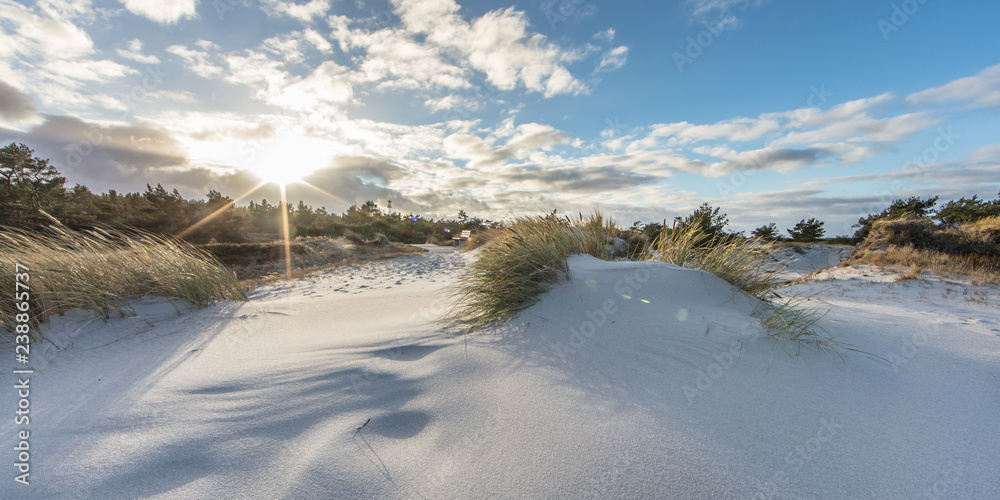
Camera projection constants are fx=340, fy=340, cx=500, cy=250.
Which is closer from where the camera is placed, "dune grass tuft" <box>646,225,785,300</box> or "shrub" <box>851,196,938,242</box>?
"dune grass tuft" <box>646,225,785,300</box>

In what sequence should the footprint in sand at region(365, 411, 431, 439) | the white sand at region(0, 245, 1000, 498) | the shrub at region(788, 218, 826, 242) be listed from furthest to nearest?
the shrub at region(788, 218, 826, 242) → the footprint in sand at region(365, 411, 431, 439) → the white sand at region(0, 245, 1000, 498)

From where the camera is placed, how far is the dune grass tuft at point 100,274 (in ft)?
10.3

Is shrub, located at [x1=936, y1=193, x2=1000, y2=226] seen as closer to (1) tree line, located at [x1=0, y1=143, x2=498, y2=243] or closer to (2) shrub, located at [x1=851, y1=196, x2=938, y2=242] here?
(2) shrub, located at [x1=851, y1=196, x2=938, y2=242]

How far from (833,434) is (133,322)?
5.50 metres

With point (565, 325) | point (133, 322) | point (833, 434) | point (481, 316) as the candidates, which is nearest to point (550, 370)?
point (565, 325)

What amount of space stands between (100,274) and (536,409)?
16.0 feet

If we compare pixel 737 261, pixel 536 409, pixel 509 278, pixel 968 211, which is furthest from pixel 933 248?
pixel 536 409

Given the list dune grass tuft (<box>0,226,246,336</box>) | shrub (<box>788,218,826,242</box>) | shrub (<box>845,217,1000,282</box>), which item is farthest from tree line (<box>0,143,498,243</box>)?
shrub (<box>788,218,826,242</box>)

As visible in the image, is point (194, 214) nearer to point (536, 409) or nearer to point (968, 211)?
point (536, 409)

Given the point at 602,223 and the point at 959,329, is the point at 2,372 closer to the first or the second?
the point at 602,223

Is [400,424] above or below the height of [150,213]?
below

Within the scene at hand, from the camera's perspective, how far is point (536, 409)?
76.6 inches

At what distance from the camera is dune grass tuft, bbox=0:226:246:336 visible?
3.13 metres

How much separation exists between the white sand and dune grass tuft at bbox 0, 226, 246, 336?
1.07 feet
